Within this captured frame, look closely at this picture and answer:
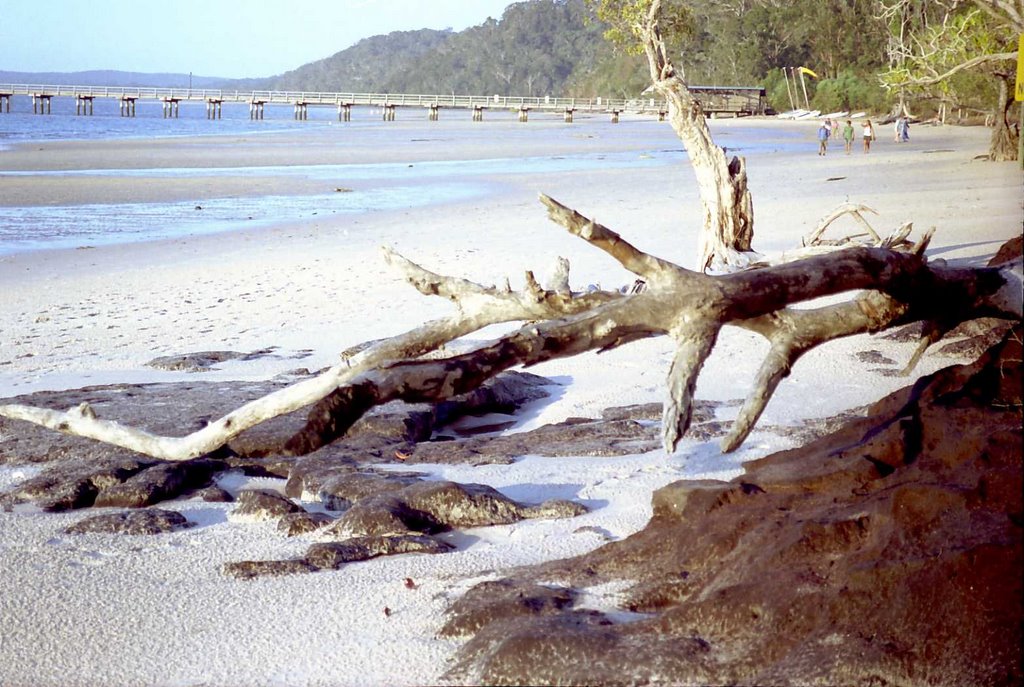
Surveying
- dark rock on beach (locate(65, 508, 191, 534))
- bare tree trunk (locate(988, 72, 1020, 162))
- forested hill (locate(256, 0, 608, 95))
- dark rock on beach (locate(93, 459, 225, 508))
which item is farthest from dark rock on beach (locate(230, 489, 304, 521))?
forested hill (locate(256, 0, 608, 95))

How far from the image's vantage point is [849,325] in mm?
3648

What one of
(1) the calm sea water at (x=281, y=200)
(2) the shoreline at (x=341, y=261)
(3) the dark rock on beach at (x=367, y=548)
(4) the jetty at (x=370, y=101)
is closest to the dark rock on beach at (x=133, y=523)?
(3) the dark rock on beach at (x=367, y=548)

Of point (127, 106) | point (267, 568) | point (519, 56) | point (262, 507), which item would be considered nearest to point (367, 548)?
point (267, 568)

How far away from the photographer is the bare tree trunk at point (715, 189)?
32.7 feet

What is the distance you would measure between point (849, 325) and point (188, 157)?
1499 inches

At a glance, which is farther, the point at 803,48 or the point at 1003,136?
the point at 803,48

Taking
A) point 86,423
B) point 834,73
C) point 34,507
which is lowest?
point 34,507

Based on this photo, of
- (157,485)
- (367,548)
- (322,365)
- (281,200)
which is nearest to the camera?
(367,548)

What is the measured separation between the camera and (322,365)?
813 cm

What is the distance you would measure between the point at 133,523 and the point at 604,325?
2668 mm

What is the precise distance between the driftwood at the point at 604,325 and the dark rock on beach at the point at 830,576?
1.22ft

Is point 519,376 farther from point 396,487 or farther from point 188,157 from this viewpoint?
point 188,157

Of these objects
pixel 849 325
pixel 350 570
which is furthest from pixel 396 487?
pixel 849 325

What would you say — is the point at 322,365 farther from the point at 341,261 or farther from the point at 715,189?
the point at 341,261
